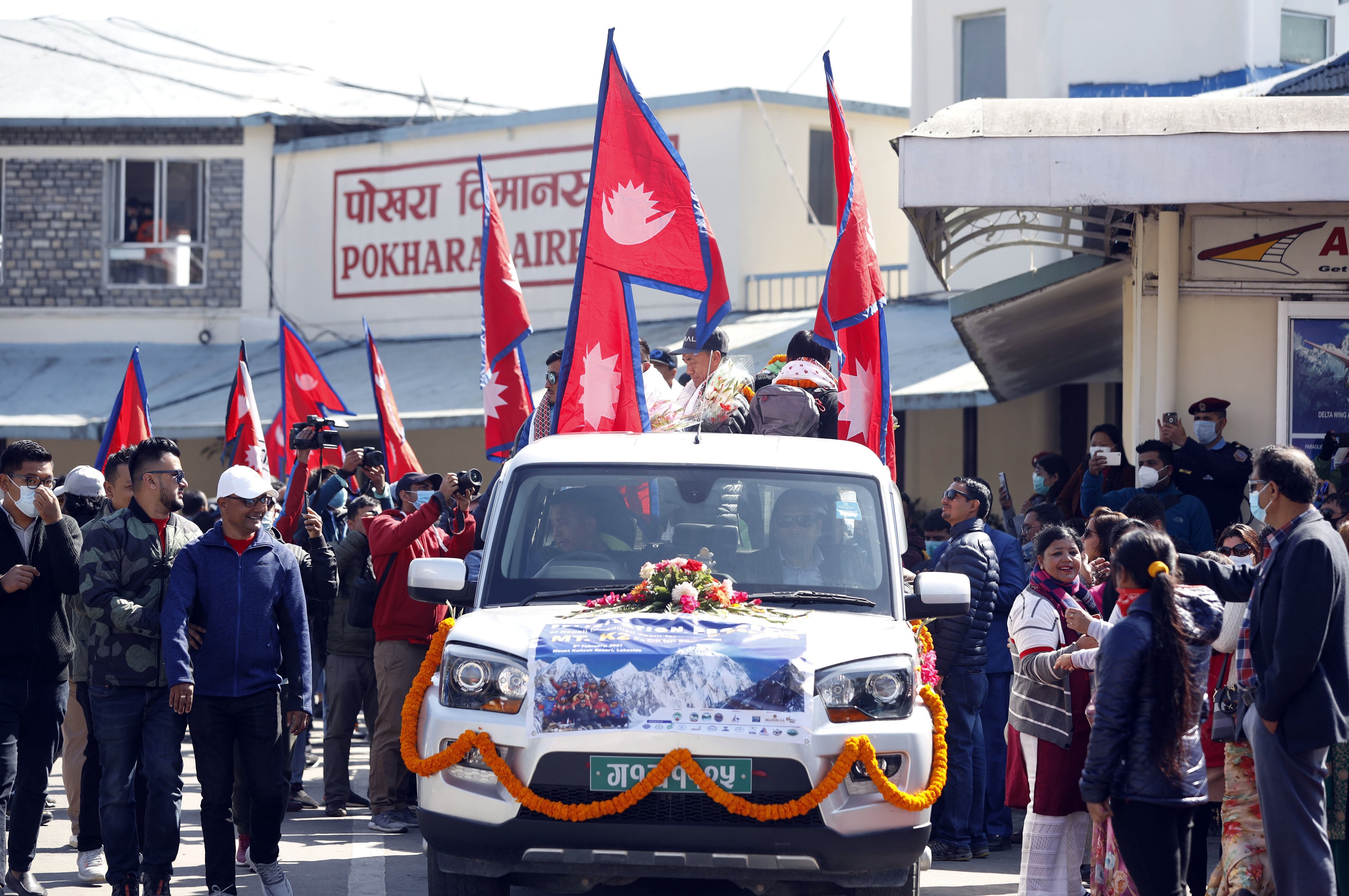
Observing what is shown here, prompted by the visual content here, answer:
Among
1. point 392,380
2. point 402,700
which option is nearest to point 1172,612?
point 402,700

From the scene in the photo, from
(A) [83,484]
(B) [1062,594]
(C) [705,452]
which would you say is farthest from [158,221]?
(B) [1062,594]

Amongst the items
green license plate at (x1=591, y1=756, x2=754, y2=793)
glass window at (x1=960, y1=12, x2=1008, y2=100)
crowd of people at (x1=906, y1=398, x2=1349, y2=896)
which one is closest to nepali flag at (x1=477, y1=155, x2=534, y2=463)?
crowd of people at (x1=906, y1=398, x2=1349, y2=896)

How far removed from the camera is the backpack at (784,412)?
27.9 ft

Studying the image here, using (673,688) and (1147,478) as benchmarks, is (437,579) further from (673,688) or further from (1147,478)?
(1147,478)

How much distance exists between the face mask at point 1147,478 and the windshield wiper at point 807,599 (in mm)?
4251

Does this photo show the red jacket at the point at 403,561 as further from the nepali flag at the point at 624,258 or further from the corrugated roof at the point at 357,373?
the corrugated roof at the point at 357,373

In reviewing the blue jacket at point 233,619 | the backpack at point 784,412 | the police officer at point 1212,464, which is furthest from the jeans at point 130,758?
the police officer at point 1212,464

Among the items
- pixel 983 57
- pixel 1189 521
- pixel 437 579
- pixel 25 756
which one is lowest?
pixel 25 756

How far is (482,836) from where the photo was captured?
18.8 feet

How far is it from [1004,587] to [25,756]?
17.4 feet

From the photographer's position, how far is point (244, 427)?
14016 mm

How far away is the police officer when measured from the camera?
10164 millimetres

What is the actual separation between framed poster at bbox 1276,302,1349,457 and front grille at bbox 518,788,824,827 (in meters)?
6.23

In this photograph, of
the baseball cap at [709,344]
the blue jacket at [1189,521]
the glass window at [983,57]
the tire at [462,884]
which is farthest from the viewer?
the glass window at [983,57]
